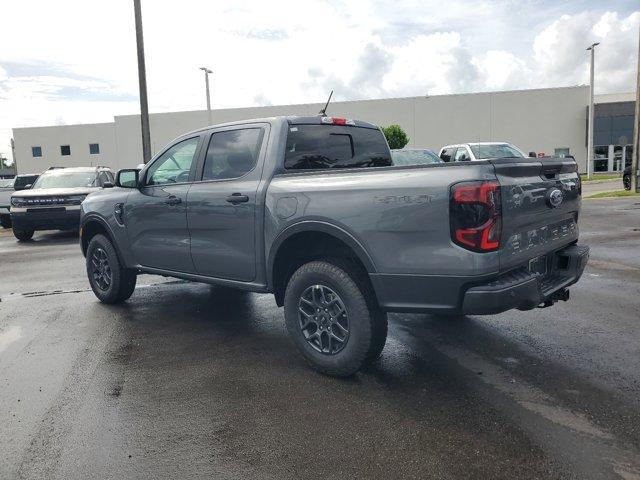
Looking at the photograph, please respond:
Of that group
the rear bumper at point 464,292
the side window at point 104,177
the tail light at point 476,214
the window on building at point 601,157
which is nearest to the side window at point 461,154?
the side window at point 104,177

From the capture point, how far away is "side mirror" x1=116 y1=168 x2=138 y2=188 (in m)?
5.75

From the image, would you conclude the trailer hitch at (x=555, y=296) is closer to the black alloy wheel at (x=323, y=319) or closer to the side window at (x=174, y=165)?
the black alloy wheel at (x=323, y=319)

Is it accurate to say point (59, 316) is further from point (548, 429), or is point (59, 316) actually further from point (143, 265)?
point (548, 429)

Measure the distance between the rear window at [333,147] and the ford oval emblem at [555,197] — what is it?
172cm

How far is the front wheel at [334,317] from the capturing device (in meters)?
3.78

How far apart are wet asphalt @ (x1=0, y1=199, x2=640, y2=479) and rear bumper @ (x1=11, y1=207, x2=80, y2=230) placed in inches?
283

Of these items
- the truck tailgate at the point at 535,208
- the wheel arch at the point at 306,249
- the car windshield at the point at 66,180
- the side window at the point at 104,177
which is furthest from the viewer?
the side window at the point at 104,177

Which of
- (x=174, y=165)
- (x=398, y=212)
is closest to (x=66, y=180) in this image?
(x=174, y=165)

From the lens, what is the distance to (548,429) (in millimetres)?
3156

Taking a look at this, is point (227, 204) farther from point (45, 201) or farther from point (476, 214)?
point (45, 201)

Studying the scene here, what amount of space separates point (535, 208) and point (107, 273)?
15.5 feet

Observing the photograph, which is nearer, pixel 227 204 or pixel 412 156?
pixel 227 204

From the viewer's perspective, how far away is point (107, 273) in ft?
21.0

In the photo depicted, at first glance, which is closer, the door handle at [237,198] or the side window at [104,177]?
the door handle at [237,198]
